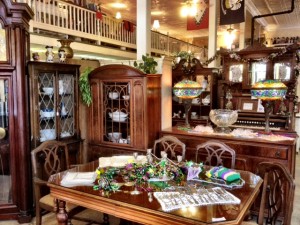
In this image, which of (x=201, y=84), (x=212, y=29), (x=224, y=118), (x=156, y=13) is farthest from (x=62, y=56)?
(x=156, y=13)

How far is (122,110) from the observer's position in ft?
12.2

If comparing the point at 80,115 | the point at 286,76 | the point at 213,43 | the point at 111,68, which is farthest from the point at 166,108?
the point at 213,43

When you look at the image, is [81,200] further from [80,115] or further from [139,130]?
[80,115]

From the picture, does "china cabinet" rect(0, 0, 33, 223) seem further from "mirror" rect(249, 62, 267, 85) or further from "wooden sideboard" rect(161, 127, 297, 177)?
"mirror" rect(249, 62, 267, 85)

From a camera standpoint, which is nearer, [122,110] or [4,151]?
[4,151]

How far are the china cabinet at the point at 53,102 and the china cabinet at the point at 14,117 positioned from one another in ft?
0.49

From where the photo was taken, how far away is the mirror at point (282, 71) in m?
5.07

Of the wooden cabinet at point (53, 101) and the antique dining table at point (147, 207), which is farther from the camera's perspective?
the wooden cabinet at point (53, 101)

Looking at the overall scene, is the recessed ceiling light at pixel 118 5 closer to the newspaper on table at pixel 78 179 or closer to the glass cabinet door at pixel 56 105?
the glass cabinet door at pixel 56 105

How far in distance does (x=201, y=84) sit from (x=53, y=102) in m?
3.40

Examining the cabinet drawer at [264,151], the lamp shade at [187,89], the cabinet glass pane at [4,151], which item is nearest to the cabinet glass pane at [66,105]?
the cabinet glass pane at [4,151]

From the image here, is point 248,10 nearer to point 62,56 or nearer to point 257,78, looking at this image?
point 257,78

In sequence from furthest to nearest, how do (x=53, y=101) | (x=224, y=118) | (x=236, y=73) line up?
1. (x=236, y=73)
2. (x=53, y=101)
3. (x=224, y=118)

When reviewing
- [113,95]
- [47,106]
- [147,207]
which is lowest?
[147,207]
